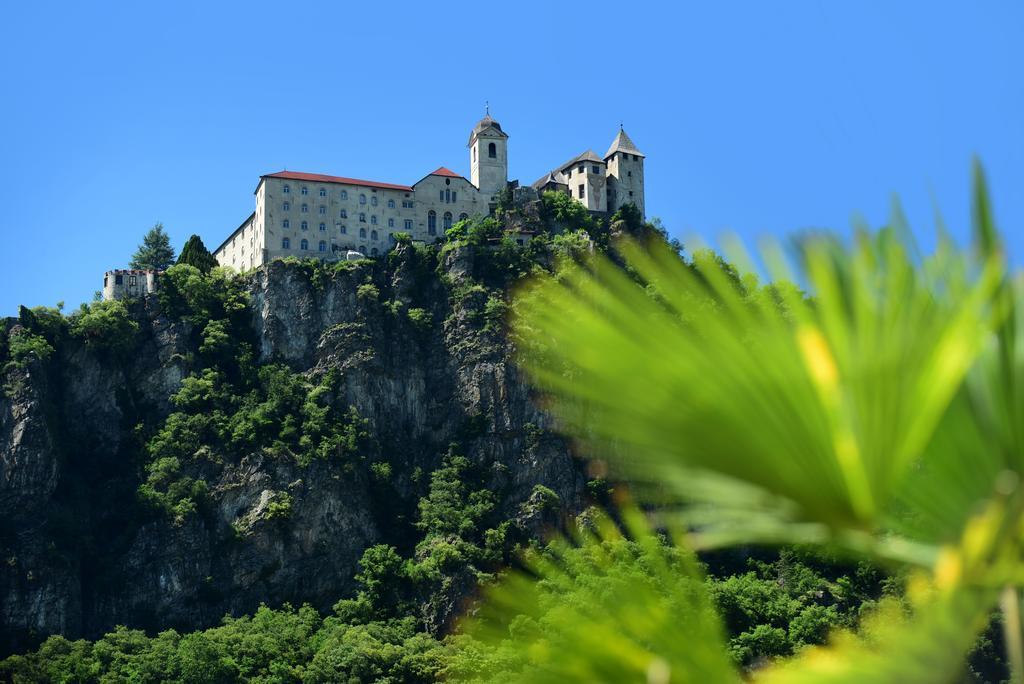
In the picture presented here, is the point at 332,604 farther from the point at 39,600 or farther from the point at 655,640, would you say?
the point at 655,640

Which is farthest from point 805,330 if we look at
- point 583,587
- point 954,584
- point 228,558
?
point 228,558

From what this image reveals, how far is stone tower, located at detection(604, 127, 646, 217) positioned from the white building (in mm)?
79

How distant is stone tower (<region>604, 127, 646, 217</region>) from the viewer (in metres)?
114

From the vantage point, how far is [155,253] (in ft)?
416

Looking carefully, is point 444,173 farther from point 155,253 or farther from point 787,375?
point 787,375

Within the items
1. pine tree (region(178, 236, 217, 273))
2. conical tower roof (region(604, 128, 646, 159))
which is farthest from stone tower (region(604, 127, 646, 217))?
pine tree (region(178, 236, 217, 273))

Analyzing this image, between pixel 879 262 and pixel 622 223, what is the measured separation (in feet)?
340

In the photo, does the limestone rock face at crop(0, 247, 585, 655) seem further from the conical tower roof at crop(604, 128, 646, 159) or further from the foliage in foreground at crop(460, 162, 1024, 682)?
the foliage in foreground at crop(460, 162, 1024, 682)

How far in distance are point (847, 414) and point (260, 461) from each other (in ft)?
294

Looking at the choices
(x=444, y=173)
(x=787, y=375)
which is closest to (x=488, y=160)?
(x=444, y=173)

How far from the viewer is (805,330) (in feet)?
14.2

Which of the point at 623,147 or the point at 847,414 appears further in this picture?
the point at 623,147

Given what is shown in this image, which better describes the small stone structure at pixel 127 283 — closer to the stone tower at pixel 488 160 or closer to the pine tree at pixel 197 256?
the pine tree at pixel 197 256

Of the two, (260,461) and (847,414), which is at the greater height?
(260,461)
